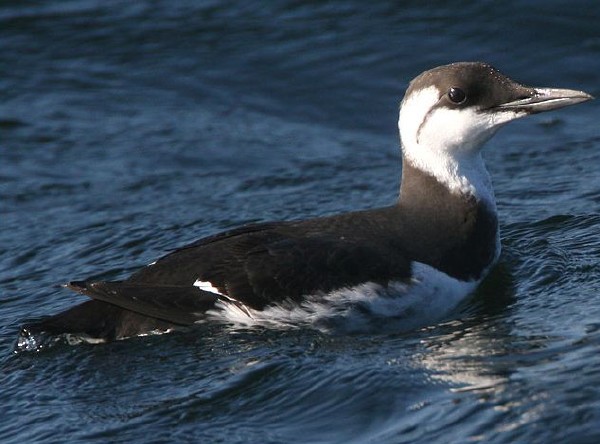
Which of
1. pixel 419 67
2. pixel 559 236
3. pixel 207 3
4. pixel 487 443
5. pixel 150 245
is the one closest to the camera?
pixel 487 443

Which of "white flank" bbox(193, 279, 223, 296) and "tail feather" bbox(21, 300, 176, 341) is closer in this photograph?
"white flank" bbox(193, 279, 223, 296)

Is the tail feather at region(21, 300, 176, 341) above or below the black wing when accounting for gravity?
below

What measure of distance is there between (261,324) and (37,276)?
2523mm

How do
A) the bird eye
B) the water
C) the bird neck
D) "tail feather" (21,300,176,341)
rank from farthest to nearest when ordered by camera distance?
the bird neck → the bird eye → "tail feather" (21,300,176,341) → the water

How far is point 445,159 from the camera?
7.85 metres

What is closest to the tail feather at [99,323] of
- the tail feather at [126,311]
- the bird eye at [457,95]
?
the tail feather at [126,311]

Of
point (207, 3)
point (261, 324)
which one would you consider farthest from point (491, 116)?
point (207, 3)

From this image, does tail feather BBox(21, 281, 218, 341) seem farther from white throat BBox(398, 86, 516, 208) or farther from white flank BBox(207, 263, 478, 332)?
white throat BBox(398, 86, 516, 208)

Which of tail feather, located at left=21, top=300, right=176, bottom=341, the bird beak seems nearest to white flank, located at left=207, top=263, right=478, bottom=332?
tail feather, located at left=21, top=300, right=176, bottom=341

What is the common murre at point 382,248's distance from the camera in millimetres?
7012

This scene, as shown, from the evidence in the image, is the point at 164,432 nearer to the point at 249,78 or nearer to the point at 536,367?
the point at 536,367

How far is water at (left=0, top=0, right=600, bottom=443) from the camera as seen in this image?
620 cm

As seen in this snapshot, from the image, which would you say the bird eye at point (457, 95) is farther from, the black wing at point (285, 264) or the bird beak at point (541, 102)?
the black wing at point (285, 264)

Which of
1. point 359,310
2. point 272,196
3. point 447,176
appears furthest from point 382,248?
point 272,196
